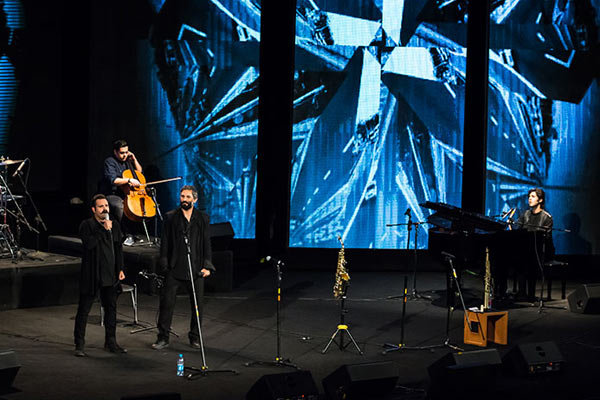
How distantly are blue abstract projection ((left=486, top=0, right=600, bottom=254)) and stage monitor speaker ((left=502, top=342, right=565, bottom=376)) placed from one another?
18.9 feet

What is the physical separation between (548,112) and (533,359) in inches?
261

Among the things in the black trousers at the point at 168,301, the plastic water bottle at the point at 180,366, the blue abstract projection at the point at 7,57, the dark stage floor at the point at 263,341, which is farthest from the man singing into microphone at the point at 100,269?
the blue abstract projection at the point at 7,57

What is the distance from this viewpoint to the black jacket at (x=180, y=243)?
29.4 feet

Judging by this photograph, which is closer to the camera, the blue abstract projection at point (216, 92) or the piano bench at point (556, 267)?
the piano bench at point (556, 267)

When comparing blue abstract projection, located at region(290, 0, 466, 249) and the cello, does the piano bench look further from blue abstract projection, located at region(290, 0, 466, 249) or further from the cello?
the cello

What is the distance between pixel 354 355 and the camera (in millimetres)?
8938

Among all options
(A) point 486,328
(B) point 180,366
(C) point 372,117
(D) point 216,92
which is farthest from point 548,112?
(B) point 180,366

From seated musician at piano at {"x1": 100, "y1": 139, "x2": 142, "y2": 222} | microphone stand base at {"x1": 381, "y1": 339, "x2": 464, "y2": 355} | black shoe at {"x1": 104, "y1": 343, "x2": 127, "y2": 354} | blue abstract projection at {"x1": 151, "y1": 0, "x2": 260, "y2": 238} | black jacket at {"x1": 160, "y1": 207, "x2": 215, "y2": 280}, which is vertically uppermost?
blue abstract projection at {"x1": 151, "y1": 0, "x2": 260, "y2": 238}

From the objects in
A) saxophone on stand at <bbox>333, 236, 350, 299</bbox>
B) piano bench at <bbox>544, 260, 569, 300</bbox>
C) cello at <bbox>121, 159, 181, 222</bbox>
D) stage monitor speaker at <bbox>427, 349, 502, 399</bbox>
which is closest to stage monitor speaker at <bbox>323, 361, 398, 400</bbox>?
stage monitor speaker at <bbox>427, 349, 502, 399</bbox>

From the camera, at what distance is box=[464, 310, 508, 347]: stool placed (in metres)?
9.52

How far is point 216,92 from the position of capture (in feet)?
45.1

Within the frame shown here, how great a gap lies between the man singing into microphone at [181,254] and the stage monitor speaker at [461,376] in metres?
2.62

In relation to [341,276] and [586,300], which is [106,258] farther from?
[586,300]

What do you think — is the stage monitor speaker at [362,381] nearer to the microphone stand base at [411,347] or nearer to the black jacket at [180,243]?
the microphone stand base at [411,347]
